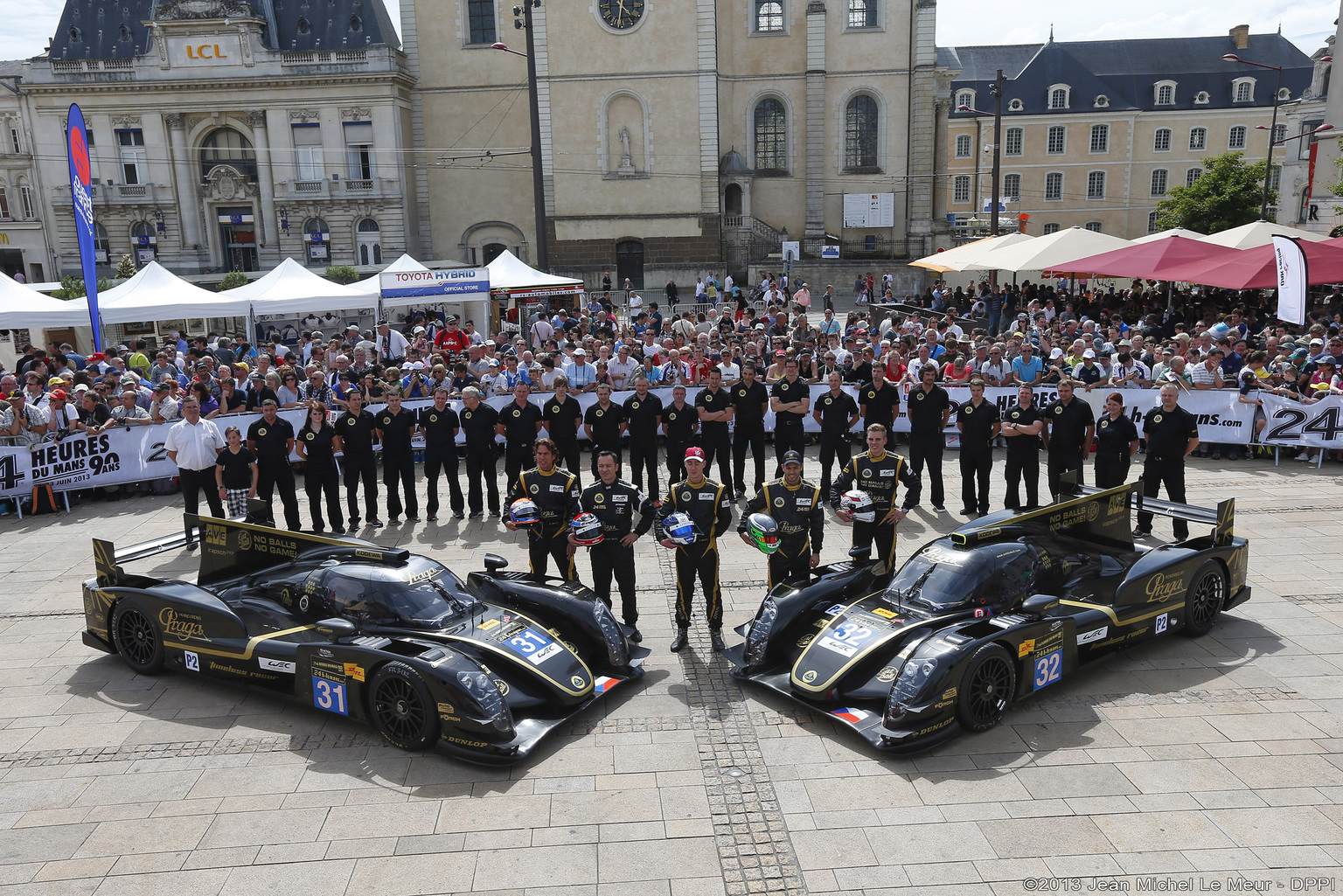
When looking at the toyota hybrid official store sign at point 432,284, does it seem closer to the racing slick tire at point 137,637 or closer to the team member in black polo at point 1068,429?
the team member in black polo at point 1068,429

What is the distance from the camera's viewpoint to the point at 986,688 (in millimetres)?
6648

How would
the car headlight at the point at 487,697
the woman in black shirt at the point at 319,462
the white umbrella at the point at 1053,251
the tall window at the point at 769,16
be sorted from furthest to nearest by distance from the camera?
the tall window at the point at 769,16, the white umbrella at the point at 1053,251, the woman in black shirt at the point at 319,462, the car headlight at the point at 487,697

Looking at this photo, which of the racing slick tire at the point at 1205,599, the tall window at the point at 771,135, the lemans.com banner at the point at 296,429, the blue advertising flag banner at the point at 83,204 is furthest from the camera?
the tall window at the point at 771,135

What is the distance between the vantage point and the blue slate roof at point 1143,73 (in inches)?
2263

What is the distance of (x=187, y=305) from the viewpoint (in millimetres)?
19016

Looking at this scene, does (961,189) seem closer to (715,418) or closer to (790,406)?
(790,406)

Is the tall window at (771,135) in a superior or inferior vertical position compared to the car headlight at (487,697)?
superior

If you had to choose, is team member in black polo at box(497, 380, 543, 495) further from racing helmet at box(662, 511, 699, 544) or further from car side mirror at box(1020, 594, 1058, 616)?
car side mirror at box(1020, 594, 1058, 616)

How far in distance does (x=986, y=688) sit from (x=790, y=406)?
6.36 meters

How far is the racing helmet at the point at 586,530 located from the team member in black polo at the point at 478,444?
4.33m

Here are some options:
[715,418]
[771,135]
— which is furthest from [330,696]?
[771,135]

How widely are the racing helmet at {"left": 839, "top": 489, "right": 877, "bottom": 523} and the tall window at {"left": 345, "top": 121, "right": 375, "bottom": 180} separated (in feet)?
130

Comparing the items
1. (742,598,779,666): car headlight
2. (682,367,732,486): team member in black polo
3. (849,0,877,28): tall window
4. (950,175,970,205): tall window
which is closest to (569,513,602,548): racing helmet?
(742,598,779,666): car headlight

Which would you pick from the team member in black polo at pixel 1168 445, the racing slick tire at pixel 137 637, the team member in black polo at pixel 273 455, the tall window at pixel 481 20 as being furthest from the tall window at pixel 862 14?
the racing slick tire at pixel 137 637
